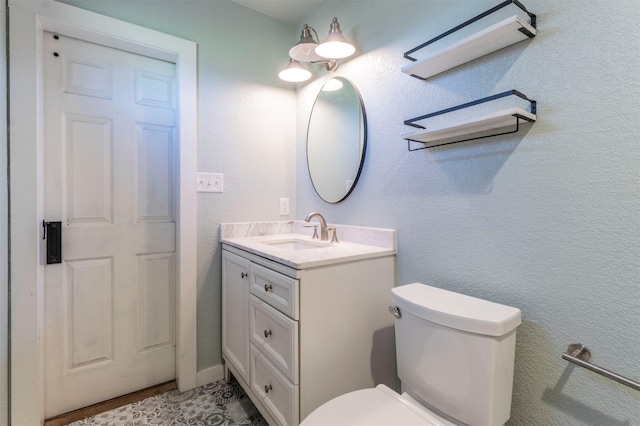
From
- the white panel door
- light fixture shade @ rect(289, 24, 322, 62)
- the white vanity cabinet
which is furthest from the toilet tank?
the white panel door

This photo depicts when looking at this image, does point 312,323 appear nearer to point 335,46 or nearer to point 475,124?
point 475,124

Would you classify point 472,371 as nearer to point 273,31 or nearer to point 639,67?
point 639,67

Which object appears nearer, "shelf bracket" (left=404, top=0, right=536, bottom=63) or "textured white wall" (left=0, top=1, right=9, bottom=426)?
"shelf bracket" (left=404, top=0, right=536, bottom=63)

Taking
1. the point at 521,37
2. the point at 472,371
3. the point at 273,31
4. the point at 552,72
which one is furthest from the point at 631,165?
the point at 273,31

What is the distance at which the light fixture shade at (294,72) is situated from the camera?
1.79m

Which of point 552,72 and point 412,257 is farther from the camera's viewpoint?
point 412,257

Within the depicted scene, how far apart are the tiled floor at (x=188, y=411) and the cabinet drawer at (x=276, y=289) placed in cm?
65

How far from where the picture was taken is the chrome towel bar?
779 millimetres

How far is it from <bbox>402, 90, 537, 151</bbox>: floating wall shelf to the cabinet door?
1.00 meters

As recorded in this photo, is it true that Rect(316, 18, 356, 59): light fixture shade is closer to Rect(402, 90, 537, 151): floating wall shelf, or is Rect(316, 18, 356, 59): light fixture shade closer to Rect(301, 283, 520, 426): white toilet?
Rect(402, 90, 537, 151): floating wall shelf

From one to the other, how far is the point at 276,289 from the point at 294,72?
1263mm

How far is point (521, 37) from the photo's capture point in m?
1.00

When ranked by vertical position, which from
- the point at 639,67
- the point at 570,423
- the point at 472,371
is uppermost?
the point at 639,67

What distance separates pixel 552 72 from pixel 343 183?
1017 millimetres
